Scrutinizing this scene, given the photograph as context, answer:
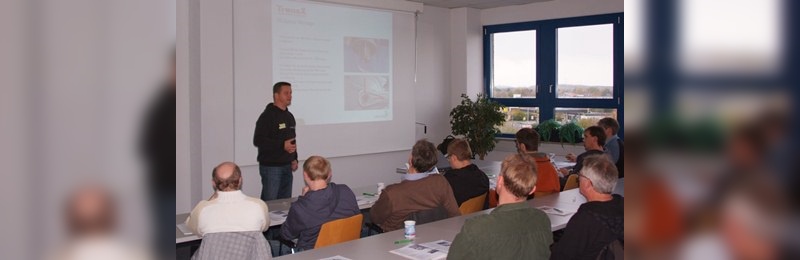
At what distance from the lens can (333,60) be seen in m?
8.59

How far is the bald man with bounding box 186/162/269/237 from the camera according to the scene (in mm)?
3326

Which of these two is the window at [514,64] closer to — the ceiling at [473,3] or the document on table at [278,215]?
the ceiling at [473,3]

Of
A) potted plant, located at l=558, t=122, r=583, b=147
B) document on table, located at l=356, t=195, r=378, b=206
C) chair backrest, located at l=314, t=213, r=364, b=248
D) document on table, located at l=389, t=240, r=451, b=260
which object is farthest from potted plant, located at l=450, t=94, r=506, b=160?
document on table, located at l=389, t=240, r=451, b=260

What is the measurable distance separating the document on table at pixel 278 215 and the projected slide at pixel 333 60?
356 centimetres

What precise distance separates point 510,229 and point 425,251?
528 millimetres

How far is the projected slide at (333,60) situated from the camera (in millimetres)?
8047

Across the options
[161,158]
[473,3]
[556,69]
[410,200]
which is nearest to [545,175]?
[410,200]

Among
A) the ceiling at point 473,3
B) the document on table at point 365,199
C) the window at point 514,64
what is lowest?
the document on table at point 365,199

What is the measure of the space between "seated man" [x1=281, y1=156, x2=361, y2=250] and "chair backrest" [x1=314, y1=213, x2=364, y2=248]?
25 cm

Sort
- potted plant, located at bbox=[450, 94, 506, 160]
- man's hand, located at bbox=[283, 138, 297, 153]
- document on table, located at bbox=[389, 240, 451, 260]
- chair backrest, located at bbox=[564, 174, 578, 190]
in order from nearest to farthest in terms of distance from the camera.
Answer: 1. document on table, located at bbox=[389, 240, 451, 260]
2. chair backrest, located at bbox=[564, 174, 578, 190]
3. man's hand, located at bbox=[283, 138, 297, 153]
4. potted plant, located at bbox=[450, 94, 506, 160]

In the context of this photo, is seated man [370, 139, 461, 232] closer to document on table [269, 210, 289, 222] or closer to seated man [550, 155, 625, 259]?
document on table [269, 210, 289, 222]

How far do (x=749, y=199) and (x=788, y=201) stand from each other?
3 cm

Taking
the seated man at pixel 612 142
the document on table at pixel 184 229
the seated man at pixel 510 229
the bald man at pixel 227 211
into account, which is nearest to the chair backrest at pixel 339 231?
the bald man at pixel 227 211

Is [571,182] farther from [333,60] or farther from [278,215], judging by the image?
[333,60]
